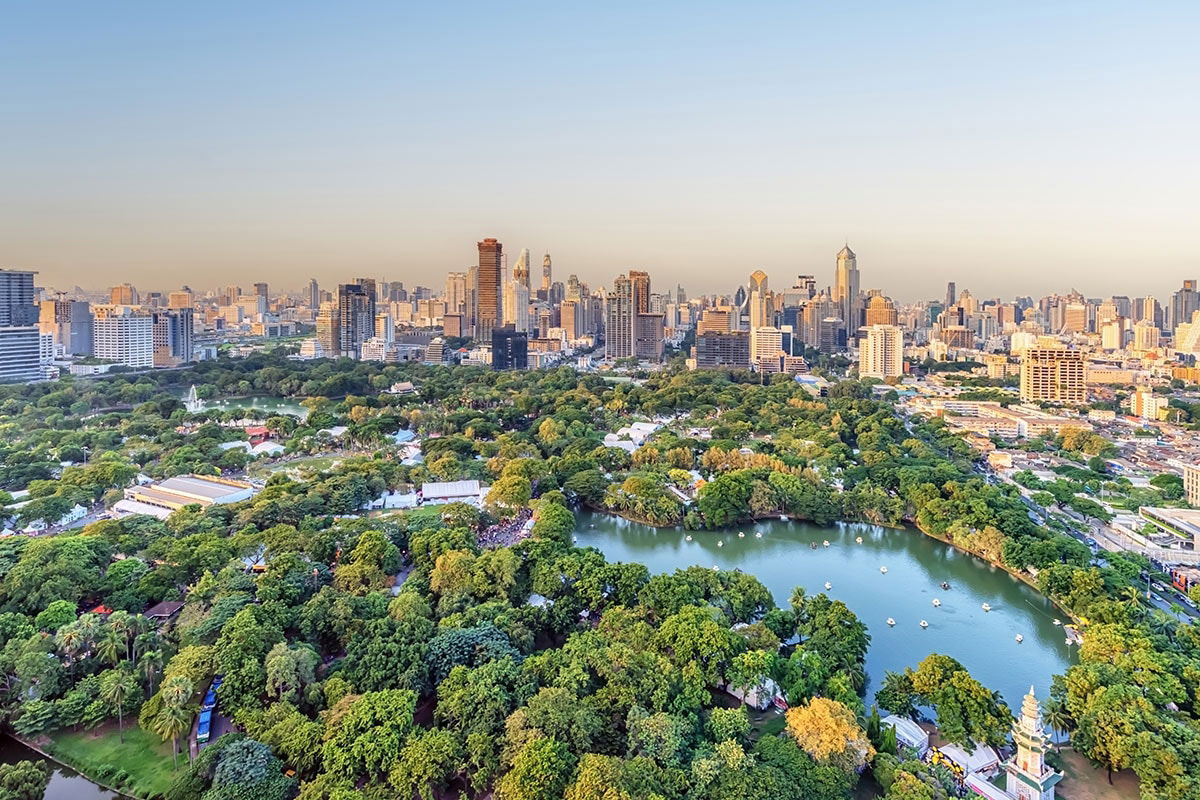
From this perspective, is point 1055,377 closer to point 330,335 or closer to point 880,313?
point 880,313

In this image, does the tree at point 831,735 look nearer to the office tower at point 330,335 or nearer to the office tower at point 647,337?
the office tower at point 330,335

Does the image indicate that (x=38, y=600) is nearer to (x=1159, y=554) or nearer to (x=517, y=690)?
(x=517, y=690)

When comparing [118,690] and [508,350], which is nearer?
[118,690]

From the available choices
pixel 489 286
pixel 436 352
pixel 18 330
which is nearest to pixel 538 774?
pixel 18 330

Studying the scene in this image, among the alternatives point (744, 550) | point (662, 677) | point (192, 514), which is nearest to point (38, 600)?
point (192, 514)

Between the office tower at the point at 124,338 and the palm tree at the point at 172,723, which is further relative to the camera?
the office tower at the point at 124,338

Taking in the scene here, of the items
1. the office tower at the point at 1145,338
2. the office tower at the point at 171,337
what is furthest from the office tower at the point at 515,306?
the office tower at the point at 1145,338

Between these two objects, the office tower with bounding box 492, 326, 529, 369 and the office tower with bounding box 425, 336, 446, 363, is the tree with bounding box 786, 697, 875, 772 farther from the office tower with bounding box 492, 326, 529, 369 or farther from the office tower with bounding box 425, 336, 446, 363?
the office tower with bounding box 425, 336, 446, 363
